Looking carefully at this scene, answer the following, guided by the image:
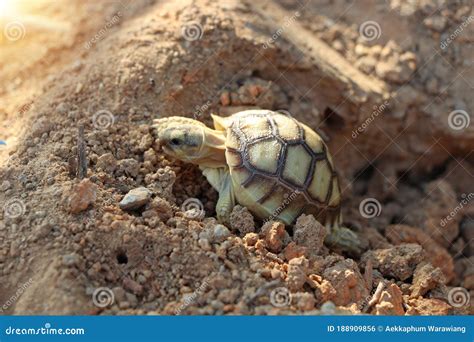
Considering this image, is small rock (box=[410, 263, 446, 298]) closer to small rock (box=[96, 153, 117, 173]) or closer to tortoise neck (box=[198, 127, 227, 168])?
tortoise neck (box=[198, 127, 227, 168])

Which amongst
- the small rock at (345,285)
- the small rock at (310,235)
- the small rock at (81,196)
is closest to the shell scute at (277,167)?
the small rock at (310,235)

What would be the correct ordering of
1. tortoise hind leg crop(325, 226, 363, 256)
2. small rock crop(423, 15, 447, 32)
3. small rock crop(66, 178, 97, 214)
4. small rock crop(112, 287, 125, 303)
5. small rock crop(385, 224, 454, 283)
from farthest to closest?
small rock crop(423, 15, 447, 32), small rock crop(385, 224, 454, 283), tortoise hind leg crop(325, 226, 363, 256), small rock crop(66, 178, 97, 214), small rock crop(112, 287, 125, 303)

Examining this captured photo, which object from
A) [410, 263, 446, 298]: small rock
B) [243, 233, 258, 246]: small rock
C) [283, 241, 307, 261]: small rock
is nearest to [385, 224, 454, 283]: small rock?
[410, 263, 446, 298]: small rock

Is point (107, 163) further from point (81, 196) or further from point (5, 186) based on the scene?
point (5, 186)

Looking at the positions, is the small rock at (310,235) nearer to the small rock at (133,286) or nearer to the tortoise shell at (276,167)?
the tortoise shell at (276,167)

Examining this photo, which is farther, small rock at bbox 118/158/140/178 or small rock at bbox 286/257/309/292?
small rock at bbox 118/158/140/178

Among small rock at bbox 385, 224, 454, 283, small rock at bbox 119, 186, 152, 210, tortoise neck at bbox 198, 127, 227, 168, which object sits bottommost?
small rock at bbox 385, 224, 454, 283

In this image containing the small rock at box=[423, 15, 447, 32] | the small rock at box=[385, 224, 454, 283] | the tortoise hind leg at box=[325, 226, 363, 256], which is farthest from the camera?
the small rock at box=[423, 15, 447, 32]
